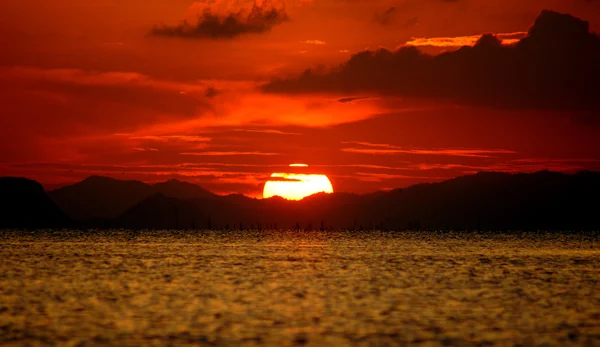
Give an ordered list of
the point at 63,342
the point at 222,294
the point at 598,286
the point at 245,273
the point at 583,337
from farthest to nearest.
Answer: the point at 245,273
the point at 598,286
the point at 222,294
the point at 583,337
the point at 63,342

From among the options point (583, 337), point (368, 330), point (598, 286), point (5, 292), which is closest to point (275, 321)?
point (368, 330)

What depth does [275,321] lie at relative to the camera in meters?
61.8

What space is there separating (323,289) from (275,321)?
1174 inches

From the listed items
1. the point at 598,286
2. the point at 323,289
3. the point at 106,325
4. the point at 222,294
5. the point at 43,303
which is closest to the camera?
the point at 106,325

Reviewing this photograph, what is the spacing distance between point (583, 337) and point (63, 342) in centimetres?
3374

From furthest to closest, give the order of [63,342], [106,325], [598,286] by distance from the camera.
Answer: [598,286] → [106,325] → [63,342]

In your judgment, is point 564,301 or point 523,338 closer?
point 523,338

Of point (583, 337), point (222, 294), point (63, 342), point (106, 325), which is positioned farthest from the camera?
point (222, 294)

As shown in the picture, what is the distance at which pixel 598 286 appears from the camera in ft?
324

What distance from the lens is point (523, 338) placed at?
2143 inches

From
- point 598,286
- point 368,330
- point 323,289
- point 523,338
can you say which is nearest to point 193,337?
point 368,330

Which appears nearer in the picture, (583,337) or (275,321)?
(583,337)

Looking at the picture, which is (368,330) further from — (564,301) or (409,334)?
(564,301)

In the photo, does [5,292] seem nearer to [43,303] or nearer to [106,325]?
[43,303]
